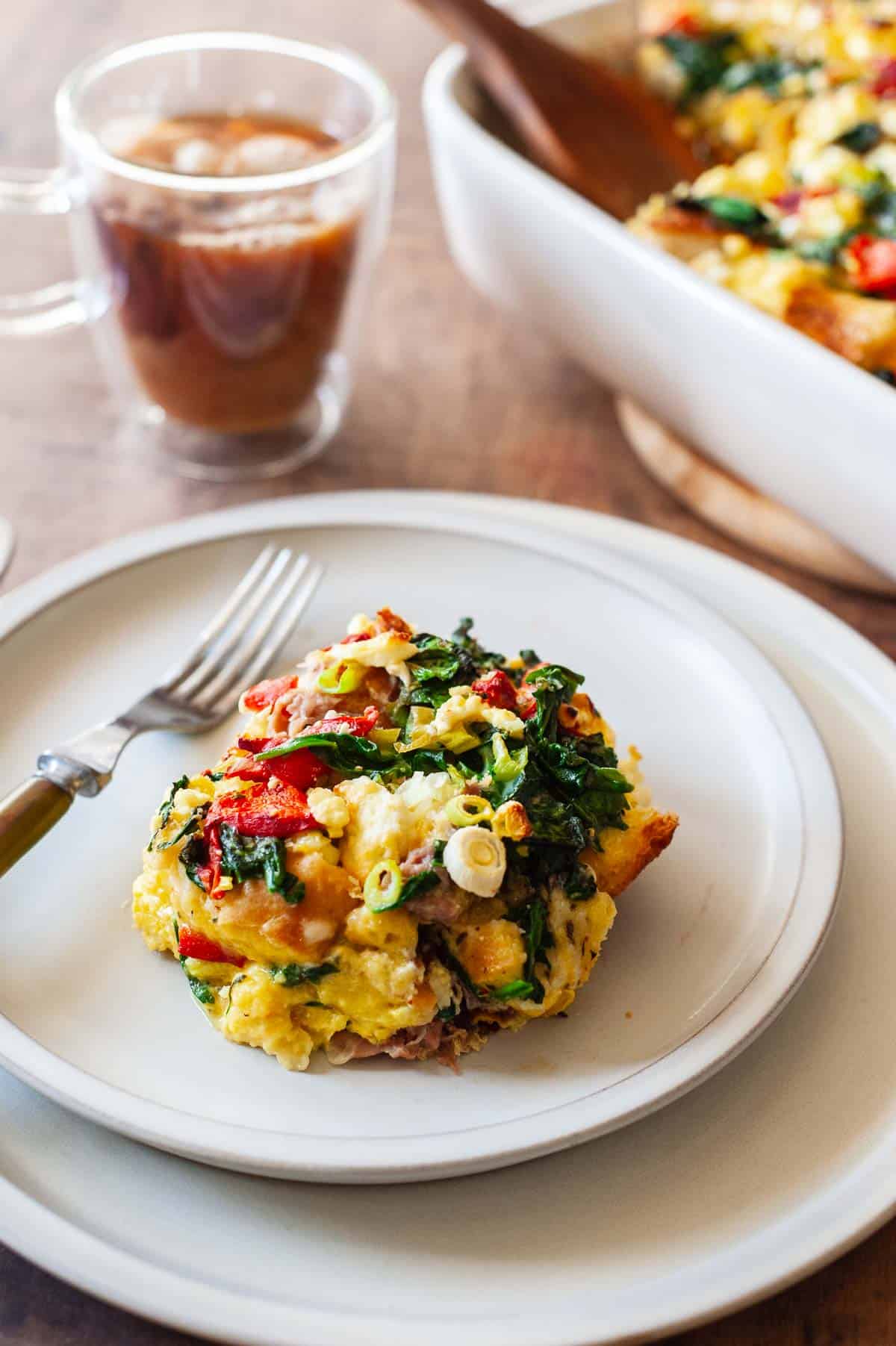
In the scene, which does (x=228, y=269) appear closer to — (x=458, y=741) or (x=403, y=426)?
(x=403, y=426)

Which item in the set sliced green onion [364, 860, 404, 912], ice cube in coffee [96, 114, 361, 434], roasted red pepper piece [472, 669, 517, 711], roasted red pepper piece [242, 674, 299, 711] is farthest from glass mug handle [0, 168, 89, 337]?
sliced green onion [364, 860, 404, 912]

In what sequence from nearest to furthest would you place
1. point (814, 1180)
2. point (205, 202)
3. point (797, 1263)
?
point (797, 1263) < point (814, 1180) < point (205, 202)

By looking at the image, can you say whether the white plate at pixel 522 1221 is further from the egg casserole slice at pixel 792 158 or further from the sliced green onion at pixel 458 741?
the egg casserole slice at pixel 792 158

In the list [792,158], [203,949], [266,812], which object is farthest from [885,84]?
[203,949]

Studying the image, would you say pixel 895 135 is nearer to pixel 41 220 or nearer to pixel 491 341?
pixel 491 341

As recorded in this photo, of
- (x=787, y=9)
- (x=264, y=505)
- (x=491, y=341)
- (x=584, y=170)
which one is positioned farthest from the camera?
(x=787, y=9)

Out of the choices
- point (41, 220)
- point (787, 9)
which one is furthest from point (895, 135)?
point (41, 220)
